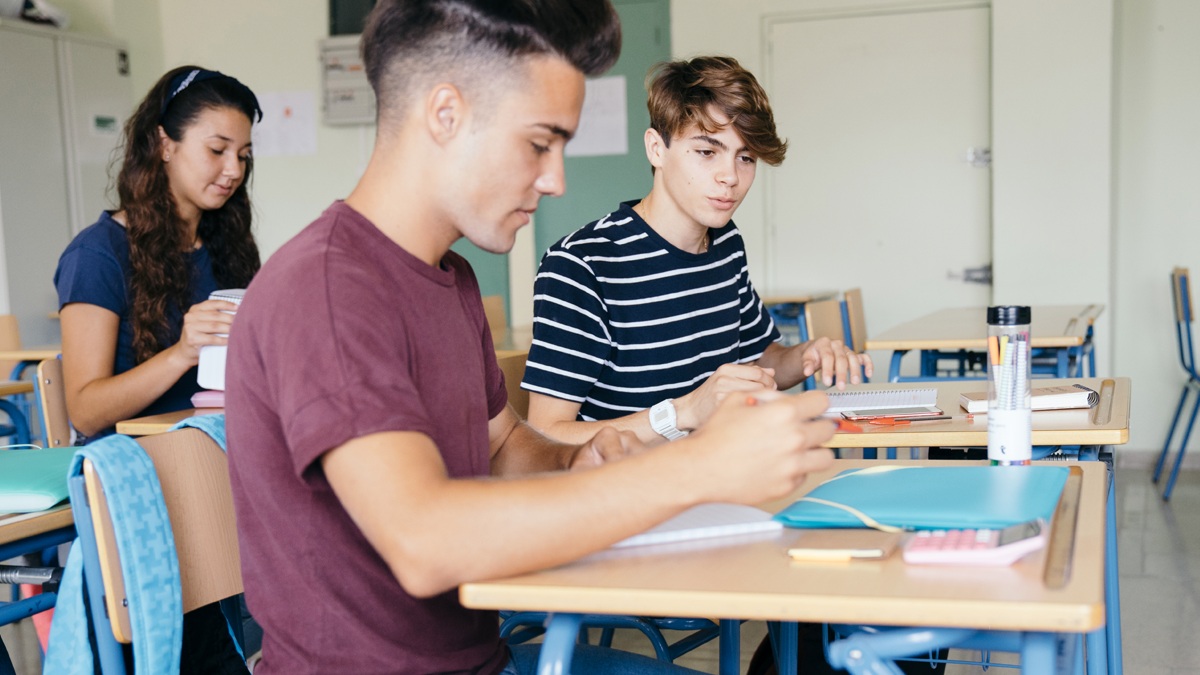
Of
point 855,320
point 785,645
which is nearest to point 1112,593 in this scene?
point 785,645

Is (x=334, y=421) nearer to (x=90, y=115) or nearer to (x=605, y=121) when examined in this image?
(x=605, y=121)

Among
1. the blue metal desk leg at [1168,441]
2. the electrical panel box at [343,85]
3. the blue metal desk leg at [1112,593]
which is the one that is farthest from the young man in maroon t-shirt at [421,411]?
the electrical panel box at [343,85]

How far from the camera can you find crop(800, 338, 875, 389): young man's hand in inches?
67.4

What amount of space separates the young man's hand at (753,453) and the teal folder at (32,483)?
1.02 meters

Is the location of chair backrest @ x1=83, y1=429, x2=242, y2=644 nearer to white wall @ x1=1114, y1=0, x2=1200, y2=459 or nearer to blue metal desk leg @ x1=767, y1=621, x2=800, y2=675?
blue metal desk leg @ x1=767, y1=621, x2=800, y2=675

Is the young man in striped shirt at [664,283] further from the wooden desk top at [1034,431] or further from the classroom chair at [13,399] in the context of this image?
the classroom chair at [13,399]

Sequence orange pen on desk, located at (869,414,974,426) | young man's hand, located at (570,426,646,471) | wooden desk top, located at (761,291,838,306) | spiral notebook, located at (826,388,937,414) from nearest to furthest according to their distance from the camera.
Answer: young man's hand, located at (570,426,646,471) → orange pen on desk, located at (869,414,974,426) → spiral notebook, located at (826,388,937,414) → wooden desk top, located at (761,291,838,306)

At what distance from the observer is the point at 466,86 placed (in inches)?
33.8

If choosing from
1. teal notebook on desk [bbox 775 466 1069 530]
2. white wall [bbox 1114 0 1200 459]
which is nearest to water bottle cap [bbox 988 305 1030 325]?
teal notebook on desk [bbox 775 466 1069 530]

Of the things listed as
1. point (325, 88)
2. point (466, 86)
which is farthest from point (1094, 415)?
point (325, 88)

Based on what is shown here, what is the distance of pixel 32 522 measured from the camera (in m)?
1.35

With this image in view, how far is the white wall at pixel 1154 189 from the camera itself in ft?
14.2

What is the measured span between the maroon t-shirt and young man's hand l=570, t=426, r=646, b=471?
6.9 inches

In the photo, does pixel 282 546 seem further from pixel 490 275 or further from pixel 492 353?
pixel 490 275
